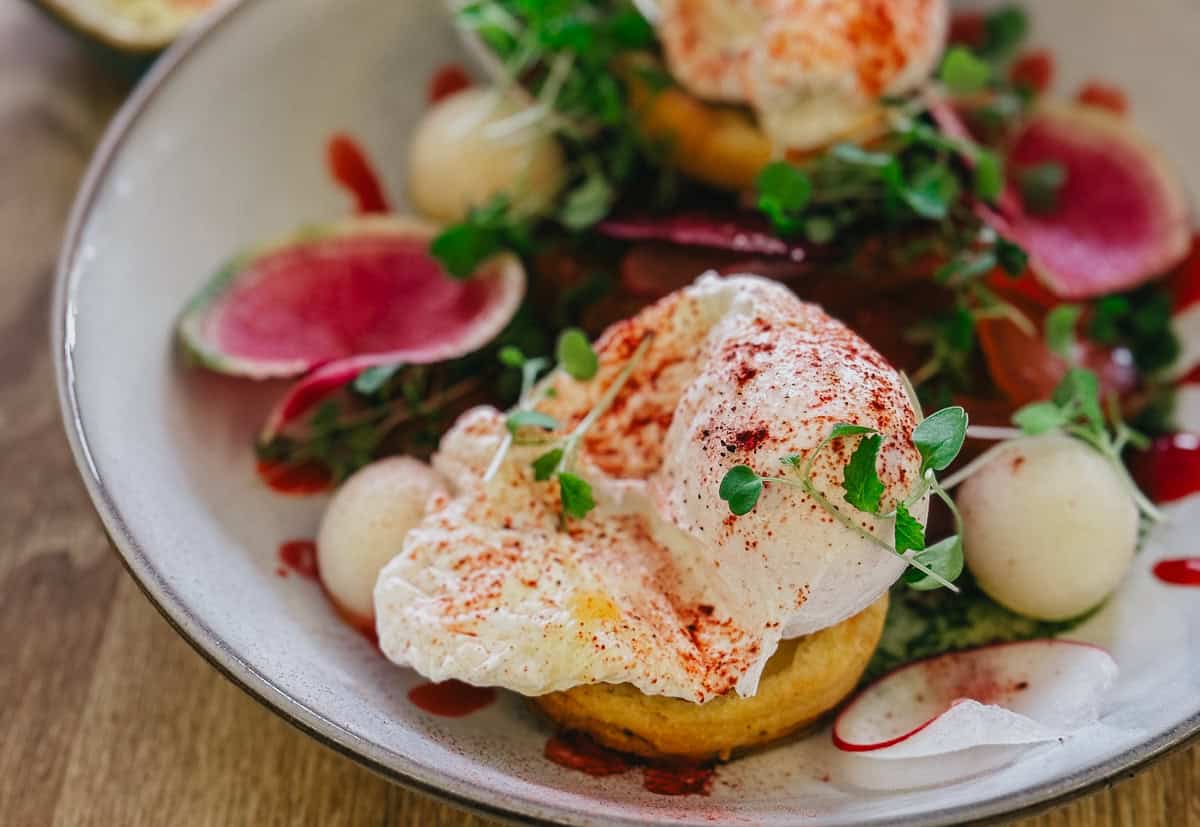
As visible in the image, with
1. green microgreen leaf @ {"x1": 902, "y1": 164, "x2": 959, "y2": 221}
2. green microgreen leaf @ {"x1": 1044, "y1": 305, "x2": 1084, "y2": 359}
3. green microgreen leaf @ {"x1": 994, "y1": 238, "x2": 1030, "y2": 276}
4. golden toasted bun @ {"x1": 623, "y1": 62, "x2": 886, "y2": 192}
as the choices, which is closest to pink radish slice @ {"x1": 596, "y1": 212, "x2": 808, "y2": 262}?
golden toasted bun @ {"x1": 623, "y1": 62, "x2": 886, "y2": 192}

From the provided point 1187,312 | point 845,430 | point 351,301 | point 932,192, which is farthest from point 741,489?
point 1187,312

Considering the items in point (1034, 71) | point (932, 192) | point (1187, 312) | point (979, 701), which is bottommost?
point (1187, 312)

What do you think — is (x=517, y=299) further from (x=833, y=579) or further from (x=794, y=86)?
(x=833, y=579)

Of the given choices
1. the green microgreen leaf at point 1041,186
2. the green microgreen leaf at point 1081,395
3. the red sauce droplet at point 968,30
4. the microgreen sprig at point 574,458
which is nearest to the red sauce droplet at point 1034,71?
the red sauce droplet at point 968,30

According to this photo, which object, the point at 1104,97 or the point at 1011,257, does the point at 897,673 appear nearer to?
the point at 1011,257

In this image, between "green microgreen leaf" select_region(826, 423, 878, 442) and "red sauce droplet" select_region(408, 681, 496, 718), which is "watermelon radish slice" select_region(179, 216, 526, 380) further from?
"green microgreen leaf" select_region(826, 423, 878, 442)

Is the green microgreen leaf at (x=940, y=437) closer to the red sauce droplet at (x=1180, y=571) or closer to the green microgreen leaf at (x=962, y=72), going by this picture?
the red sauce droplet at (x=1180, y=571)
